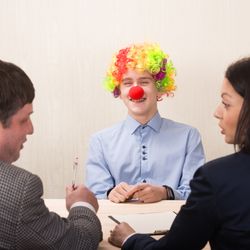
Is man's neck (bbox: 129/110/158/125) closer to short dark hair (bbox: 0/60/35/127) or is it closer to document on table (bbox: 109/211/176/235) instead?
document on table (bbox: 109/211/176/235)

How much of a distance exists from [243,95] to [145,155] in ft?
3.86

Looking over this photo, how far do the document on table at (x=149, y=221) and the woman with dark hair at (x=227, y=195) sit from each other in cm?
24

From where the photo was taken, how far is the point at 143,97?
220 cm

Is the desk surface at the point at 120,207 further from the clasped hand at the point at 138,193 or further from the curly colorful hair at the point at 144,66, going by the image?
the curly colorful hair at the point at 144,66

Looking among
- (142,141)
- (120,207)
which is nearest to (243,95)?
(120,207)

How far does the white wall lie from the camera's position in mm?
2564

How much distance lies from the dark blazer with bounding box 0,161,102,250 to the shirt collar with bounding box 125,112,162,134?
118 cm

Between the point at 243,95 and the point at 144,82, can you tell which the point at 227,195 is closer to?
the point at 243,95

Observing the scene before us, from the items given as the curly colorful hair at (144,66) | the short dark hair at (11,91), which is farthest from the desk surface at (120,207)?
the curly colorful hair at (144,66)

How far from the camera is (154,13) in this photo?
256 cm

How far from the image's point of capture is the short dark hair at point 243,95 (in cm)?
106

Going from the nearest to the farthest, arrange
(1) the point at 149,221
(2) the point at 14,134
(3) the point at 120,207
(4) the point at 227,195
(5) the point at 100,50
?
(4) the point at 227,195
(2) the point at 14,134
(1) the point at 149,221
(3) the point at 120,207
(5) the point at 100,50

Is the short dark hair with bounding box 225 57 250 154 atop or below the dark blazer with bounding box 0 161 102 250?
atop

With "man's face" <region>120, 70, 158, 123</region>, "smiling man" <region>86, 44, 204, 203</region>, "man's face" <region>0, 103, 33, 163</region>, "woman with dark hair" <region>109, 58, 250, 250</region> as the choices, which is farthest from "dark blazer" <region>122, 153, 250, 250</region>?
"man's face" <region>120, 70, 158, 123</region>
